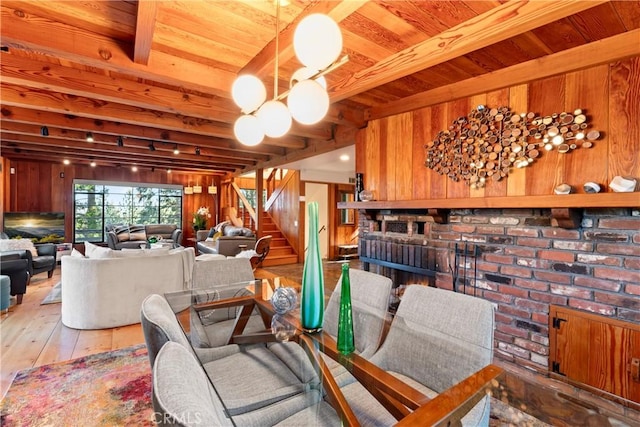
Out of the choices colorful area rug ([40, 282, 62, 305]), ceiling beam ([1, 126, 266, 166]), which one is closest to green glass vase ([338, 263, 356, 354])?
colorful area rug ([40, 282, 62, 305])

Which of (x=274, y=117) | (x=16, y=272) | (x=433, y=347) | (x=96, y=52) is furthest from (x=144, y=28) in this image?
(x=16, y=272)

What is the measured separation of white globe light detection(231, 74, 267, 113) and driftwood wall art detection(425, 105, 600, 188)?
6.11 ft

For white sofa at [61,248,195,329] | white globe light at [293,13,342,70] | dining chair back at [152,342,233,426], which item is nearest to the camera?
dining chair back at [152,342,233,426]

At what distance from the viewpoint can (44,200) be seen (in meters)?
7.60

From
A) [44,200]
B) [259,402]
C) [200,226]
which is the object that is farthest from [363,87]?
[44,200]

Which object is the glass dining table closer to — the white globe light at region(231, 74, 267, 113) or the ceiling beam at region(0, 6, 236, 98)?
the white globe light at region(231, 74, 267, 113)

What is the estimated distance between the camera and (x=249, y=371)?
1502mm

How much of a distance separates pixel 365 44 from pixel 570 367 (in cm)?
266

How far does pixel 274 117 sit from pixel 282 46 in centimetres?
62

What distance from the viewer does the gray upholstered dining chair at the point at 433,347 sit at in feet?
3.95

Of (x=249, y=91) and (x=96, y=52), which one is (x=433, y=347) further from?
(x=96, y=52)

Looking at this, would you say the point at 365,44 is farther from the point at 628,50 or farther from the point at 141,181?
the point at 141,181

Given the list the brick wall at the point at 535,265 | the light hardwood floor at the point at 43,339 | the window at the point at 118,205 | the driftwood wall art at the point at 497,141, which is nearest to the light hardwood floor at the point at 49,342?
the light hardwood floor at the point at 43,339

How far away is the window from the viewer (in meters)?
8.24
